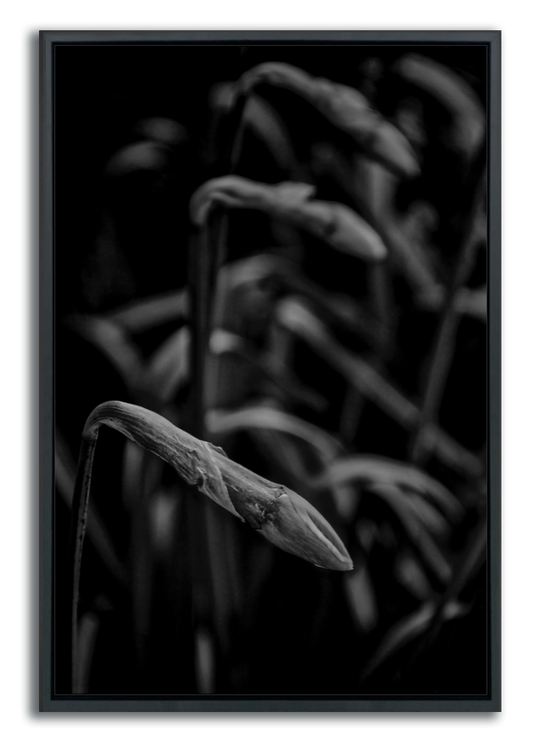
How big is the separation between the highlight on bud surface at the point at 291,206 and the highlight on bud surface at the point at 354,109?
0.36ft

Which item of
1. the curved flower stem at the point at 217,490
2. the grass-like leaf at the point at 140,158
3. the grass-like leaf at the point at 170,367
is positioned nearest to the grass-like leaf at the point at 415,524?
the curved flower stem at the point at 217,490

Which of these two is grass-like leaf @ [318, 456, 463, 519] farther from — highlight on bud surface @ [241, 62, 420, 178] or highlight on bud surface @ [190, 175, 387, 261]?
highlight on bud surface @ [241, 62, 420, 178]

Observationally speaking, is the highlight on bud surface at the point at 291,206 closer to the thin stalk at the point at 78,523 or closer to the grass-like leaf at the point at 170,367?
the grass-like leaf at the point at 170,367

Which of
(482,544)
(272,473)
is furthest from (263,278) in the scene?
(482,544)

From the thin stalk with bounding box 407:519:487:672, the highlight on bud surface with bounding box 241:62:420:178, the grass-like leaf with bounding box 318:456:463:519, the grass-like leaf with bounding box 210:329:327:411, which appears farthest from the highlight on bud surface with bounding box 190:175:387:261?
the thin stalk with bounding box 407:519:487:672

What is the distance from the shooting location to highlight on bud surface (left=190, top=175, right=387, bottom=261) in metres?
1.03

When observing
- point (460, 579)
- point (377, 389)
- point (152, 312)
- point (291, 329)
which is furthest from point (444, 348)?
point (152, 312)

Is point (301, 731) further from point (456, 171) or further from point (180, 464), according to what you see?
point (456, 171)

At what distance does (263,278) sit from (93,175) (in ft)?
1.07

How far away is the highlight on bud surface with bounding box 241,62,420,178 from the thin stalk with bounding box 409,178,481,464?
15 cm

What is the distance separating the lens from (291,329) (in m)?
→ 1.04

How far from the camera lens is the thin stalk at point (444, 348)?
1.04 m

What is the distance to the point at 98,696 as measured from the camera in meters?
1.04

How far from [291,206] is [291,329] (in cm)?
20
